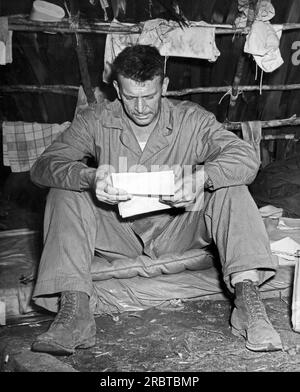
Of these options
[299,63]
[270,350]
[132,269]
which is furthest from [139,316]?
[299,63]

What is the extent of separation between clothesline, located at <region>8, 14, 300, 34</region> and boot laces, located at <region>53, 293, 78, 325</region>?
239cm

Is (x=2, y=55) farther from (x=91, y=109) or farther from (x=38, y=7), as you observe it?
(x=91, y=109)

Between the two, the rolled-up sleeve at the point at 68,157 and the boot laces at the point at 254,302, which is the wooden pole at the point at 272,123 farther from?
the boot laces at the point at 254,302

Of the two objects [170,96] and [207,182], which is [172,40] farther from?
[207,182]

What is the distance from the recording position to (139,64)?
2.73 m

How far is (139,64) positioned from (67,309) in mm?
1238

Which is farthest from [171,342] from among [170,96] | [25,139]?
[25,139]

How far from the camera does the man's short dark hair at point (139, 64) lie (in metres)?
2.70

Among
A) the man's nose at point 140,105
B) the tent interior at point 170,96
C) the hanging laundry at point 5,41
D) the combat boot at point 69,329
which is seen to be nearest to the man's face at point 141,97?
the man's nose at point 140,105

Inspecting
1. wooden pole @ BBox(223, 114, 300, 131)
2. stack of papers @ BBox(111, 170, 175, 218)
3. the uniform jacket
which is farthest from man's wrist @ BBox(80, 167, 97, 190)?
wooden pole @ BBox(223, 114, 300, 131)

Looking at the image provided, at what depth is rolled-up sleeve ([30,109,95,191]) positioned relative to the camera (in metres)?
2.55

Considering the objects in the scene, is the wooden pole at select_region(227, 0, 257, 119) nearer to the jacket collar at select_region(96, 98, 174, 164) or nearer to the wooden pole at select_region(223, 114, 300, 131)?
the wooden pole at select_region(223, 114, 300, 131)

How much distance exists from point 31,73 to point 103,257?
2264 millimetres

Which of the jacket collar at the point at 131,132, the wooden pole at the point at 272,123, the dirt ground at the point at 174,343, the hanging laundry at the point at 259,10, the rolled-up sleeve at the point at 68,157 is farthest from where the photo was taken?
the wooden pole at the point at 272,123
